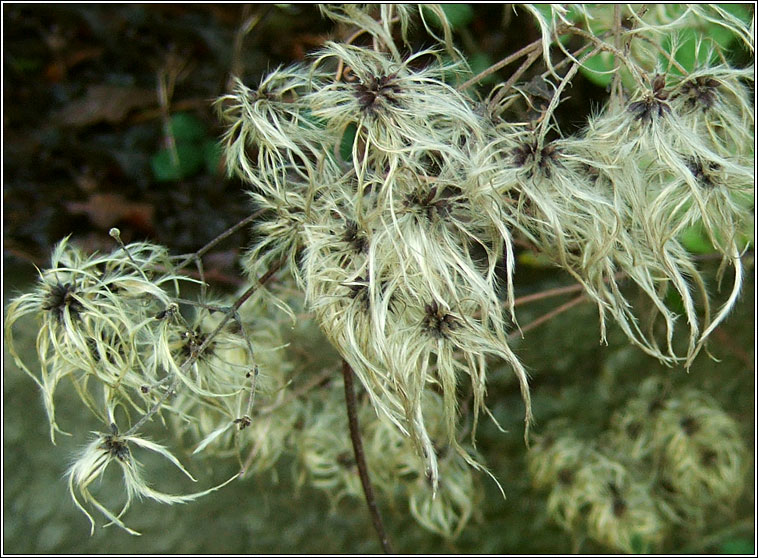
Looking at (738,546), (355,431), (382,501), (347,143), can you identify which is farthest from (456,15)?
(738,546)

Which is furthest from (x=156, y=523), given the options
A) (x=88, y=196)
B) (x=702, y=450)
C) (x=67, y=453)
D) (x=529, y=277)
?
(x=702, y=450)

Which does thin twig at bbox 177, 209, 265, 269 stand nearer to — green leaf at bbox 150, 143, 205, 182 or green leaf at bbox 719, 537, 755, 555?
green leaf at bbox 150, 143, 205, 182

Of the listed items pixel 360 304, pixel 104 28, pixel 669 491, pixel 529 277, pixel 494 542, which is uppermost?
pixel 360 304

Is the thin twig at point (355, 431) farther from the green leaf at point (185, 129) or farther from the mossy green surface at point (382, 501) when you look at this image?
the green leaf at point (185, 129)

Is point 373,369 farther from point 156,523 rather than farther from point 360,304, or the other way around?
point 156,523

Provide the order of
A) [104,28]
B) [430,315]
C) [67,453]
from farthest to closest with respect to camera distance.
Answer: [104,28], [67,453], [430,315]

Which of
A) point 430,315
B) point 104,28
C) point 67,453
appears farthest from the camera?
point 104,28

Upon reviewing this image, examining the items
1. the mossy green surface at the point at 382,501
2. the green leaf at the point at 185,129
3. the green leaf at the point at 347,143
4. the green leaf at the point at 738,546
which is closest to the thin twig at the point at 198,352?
the green leaf at the point at 347,143

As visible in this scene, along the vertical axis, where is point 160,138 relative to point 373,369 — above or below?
below

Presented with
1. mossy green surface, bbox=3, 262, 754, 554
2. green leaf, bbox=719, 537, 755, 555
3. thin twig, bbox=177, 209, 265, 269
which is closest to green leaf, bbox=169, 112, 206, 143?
mossy green surface, bbox=3, 262, 754, 554

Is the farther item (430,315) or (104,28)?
(104,28)
